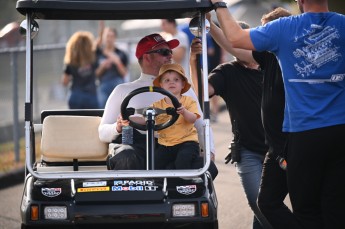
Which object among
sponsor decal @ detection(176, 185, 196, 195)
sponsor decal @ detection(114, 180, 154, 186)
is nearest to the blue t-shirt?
sponsor decal @ detection(176, 185, 196, 195)

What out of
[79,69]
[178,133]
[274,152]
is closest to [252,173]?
[178,133]

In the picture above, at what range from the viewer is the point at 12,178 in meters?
11.6

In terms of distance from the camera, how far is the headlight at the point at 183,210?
20.0ft

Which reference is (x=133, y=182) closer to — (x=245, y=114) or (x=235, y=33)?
(x=235, y=33)

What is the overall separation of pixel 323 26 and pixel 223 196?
4730 mm

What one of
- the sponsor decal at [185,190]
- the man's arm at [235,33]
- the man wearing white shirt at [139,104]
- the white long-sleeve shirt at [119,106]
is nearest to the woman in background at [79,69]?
the man wearing white shirt at [139,104]

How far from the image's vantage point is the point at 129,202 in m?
6.09

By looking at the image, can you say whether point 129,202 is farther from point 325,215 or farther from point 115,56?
point 115,56

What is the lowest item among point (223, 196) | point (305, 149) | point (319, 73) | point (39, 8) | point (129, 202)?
point (223, 196)

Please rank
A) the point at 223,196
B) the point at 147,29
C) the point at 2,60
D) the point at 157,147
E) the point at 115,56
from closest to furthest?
the point at 157,147 → the point at 223,196 → the point at 2,60 → the point at 115,56 → the point at 147,29

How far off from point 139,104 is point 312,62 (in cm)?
188

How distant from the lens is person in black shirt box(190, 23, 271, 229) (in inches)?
281

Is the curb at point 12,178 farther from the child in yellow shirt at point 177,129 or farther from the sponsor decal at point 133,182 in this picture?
the sponsor decal at point 133,182

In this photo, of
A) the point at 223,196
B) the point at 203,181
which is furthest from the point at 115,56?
the point at 203,181
